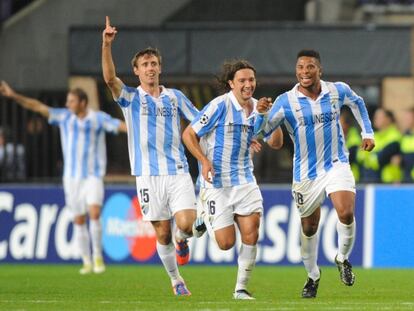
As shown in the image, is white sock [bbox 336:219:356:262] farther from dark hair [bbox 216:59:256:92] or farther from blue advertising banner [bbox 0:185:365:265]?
blue advertising banner [bbox 0:185:365:265]

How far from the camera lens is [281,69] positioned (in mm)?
26234

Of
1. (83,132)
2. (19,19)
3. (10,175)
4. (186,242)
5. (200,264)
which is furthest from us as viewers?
(19,19)

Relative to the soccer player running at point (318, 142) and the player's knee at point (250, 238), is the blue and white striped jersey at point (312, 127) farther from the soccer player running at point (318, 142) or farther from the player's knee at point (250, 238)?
the player's knee at point (250, 238)

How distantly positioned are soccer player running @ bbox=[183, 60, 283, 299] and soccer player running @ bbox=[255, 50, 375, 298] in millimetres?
223

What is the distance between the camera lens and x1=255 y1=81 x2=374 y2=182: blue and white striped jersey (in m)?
14.2

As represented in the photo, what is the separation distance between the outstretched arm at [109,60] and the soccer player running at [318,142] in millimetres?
1451

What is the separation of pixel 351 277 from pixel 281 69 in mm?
12272

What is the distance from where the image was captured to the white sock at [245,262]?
1413cm

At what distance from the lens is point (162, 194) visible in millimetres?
14883

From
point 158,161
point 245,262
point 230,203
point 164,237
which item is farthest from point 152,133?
point 245,262

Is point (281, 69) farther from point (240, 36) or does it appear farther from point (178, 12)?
point (178, 12)

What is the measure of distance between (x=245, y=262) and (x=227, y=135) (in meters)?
1.19

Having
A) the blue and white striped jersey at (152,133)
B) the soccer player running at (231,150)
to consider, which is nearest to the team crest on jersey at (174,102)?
the blue and white striped jersey at (152,133)

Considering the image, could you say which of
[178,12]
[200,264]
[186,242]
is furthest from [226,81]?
[178,12]
